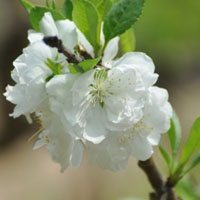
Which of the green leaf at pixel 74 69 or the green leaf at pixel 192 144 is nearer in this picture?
the green leaf at pixel 74 69

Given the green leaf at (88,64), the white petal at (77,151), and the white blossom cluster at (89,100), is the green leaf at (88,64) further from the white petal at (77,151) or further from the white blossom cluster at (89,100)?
the white petal at (77,151)

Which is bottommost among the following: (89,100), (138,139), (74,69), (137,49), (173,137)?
(137,49)

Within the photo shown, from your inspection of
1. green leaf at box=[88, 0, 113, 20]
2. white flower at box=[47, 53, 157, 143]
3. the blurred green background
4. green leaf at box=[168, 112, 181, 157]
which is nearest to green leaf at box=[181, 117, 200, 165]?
green leaf at box=[168, 112, 181, 157]

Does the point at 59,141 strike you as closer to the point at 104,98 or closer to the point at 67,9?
the point at 104,98

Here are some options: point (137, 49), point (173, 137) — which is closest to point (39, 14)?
point (173, 137)

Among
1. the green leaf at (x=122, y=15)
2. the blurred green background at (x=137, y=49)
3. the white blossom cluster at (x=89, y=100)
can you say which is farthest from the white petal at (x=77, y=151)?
the blurred green background at (x=137, y=49)
